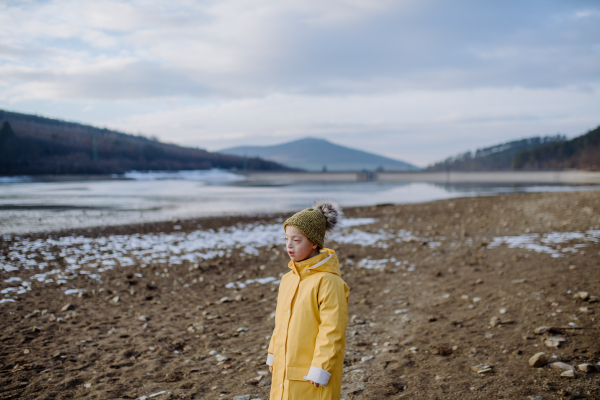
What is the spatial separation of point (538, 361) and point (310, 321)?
283cm

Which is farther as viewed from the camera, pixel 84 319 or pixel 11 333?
pixel 84 319

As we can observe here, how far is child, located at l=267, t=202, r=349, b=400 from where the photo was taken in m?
2.69

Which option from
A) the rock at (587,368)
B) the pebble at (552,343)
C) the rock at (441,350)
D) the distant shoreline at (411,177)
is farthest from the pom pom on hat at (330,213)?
the distant shoreline at (411,177)

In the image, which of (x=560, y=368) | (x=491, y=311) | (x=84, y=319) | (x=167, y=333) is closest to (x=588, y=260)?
(x=491, y=311)

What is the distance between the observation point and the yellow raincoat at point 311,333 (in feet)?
8.80

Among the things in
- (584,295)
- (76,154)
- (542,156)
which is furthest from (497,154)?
(584,295)

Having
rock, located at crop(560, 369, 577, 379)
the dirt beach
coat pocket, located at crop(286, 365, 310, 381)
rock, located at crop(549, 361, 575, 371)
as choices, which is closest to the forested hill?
the dirt beach

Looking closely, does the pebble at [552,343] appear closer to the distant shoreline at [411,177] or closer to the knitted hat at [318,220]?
the knitted hat at [318,220]

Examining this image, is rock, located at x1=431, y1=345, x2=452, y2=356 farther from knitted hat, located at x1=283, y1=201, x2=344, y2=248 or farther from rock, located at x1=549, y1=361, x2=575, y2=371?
knitted hat, located at x1=283, y1=201, x2=344, y2=248

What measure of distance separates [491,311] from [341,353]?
4.16 m

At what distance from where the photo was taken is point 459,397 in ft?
12.5

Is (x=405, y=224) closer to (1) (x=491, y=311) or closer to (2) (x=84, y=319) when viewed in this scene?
(1) (x=491, y=311)

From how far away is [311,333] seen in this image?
284 cm

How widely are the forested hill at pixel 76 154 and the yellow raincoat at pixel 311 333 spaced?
275 feet
